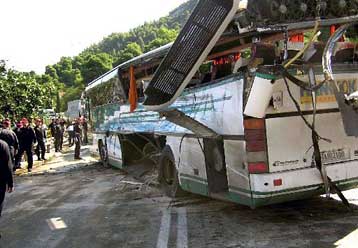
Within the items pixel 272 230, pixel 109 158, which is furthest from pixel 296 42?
pixel 109 158

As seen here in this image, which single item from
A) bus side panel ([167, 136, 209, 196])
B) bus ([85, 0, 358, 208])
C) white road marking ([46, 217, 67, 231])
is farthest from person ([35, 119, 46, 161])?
bus ([85, 0, 358, 208])

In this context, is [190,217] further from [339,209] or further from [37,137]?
[37,137]

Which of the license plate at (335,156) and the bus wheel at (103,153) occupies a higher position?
the license plate at (335,156)

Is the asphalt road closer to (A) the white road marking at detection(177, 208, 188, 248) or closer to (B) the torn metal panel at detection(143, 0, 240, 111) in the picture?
(A) the white road marking at detection(177, 208, 188, 248)

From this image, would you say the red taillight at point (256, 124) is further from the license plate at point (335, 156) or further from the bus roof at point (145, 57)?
the bus roof at point (145, 57)

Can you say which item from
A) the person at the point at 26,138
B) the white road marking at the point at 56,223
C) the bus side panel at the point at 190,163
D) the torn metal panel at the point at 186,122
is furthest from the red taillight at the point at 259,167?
the person at the point at 26,138

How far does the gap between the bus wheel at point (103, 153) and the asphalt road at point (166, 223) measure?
5096 mm

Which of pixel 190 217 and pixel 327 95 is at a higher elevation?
pixel 327 95

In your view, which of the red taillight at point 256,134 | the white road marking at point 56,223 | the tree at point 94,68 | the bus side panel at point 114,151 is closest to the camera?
the red taillight at point 256,134

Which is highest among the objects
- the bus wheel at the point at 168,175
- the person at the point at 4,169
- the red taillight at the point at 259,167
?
the person at the point at 4,169

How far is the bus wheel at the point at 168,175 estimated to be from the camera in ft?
28.7

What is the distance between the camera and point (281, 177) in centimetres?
611

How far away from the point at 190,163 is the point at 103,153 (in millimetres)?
8200

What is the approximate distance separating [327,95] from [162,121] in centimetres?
358
